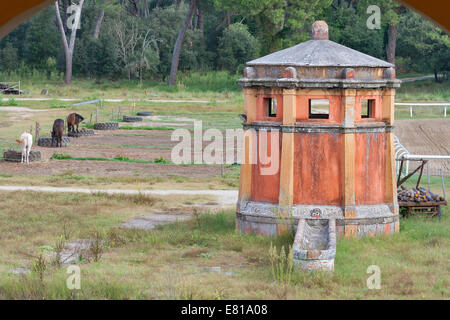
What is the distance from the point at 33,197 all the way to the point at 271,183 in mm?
7114

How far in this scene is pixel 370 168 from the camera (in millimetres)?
14742

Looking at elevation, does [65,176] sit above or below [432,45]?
below

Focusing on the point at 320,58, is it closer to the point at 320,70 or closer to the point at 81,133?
the point at 320,70

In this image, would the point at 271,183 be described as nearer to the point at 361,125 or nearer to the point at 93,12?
the point at 361,125

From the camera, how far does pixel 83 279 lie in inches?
434

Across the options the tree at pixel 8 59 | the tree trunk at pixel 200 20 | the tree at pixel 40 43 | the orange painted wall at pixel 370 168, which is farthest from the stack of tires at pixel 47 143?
the tree trunk at pixel 200 20

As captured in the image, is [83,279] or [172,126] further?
[172,126]

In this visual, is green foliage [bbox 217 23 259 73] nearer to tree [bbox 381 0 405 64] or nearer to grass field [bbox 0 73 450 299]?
tree [bbox 381 0 405 64]

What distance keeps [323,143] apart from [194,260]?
3554 millimetres

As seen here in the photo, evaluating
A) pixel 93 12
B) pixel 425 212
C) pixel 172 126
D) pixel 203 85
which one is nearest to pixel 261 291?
pixel 425 212

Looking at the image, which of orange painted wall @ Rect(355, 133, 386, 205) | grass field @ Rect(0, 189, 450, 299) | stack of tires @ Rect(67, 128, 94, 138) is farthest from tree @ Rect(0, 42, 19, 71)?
orange painted wall @ Rect(355, 133, 386, 205)

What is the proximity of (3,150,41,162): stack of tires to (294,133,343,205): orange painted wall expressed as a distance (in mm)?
13918

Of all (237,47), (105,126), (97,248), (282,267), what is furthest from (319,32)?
(237,47)

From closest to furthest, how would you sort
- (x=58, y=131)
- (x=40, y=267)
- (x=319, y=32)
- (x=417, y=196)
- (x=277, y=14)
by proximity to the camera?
(x=40, y=267) → (x=319, y=32) → (x=417, y=196) → (x=58, y=131) → (x=277, y=14)
